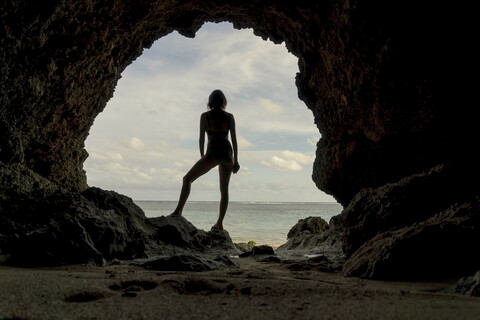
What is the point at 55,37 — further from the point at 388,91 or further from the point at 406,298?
the point at 406,298

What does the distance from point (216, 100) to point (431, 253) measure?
3779 millimetres

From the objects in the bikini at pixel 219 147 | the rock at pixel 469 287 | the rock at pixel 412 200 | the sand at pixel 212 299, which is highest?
the bikini at pixel 219 147

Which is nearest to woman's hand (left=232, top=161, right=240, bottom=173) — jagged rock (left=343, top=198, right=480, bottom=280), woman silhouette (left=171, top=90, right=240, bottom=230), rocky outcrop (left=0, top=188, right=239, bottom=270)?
woman silhouette (left=171, top=90, right=240, bottom=230)

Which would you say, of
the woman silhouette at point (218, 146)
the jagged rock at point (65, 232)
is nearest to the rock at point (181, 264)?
the jagged rock at point (65, 232)

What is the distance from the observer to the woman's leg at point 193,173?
5.25 metres

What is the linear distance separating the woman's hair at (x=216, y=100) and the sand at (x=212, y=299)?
356 cm

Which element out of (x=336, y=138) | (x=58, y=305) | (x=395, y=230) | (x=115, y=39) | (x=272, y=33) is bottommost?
(x=58, y=305)

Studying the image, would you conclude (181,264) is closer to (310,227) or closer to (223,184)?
(223,184)

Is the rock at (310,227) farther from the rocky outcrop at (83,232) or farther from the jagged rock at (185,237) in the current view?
the rocky outcrop at (83,232)

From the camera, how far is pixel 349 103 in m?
4.81

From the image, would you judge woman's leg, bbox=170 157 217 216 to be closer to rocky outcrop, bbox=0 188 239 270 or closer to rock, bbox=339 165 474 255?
rocky outcrop, bbox=0 188 239 270

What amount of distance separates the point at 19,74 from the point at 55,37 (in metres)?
0.60

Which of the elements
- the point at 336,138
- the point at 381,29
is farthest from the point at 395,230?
the point at 336,138

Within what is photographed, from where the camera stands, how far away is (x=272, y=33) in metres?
6.15
